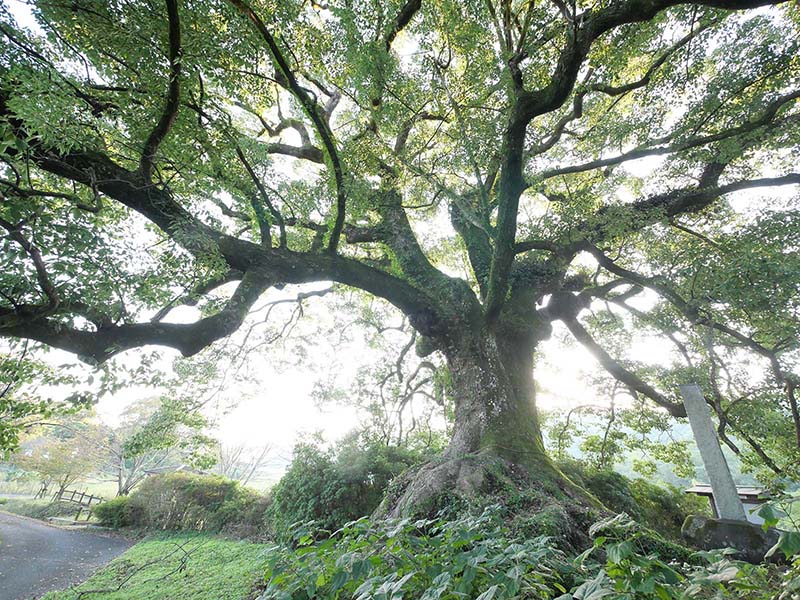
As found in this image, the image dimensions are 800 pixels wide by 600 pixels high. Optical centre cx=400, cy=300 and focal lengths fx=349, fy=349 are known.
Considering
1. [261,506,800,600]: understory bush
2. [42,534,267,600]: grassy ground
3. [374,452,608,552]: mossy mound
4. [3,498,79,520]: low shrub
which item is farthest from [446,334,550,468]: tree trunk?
[3,498,79,520]: low shrub

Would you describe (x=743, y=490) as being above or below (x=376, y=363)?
below

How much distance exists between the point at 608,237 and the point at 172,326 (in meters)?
6.02

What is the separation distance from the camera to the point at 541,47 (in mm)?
5121

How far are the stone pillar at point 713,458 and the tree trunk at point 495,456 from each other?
1603 mm

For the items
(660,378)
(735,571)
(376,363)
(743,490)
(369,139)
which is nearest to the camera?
(735,571)

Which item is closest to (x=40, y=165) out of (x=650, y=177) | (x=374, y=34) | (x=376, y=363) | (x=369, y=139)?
(x=369, y=139)

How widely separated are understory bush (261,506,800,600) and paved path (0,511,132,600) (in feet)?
28.7

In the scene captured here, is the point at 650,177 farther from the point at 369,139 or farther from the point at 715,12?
the point at 369,139

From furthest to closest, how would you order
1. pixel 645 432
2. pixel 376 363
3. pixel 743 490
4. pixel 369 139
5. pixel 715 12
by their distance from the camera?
pixel 376 363 < pixel 645 432 < pixel 743 490 < pixel 369 139 < pixel 715 12

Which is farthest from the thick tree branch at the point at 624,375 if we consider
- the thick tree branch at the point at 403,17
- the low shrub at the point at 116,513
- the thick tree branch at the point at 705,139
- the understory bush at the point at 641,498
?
the low shrub at the point at 116,513

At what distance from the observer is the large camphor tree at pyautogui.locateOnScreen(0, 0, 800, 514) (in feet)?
9.84

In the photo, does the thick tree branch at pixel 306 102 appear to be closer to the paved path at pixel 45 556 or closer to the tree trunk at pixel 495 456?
the tree trunk at pixel 495 456

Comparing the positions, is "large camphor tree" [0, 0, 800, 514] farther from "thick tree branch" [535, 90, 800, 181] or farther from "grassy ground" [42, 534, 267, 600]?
"grassy ground" [42, 534, 267, 600]

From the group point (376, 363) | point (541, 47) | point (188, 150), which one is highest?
point (541, 47)
